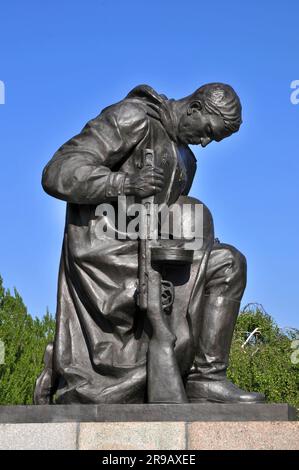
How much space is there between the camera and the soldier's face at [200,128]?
8.32m

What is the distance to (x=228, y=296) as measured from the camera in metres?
8.00

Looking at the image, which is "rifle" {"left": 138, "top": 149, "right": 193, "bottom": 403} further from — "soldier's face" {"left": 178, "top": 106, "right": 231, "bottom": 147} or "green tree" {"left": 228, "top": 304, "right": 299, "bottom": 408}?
"green tree" {"left": 228, "top": 304, "right": 299, "bottom": 408}

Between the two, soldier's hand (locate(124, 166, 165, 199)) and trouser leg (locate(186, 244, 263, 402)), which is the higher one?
soldier's hand (locate(124, 166, 165, 199))

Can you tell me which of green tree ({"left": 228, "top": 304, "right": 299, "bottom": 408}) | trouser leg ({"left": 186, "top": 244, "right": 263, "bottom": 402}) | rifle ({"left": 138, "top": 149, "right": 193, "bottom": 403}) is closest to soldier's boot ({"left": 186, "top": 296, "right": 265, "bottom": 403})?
trouser leg ({"left": 186, "top": 244, "right": 263, "bottom": 402})

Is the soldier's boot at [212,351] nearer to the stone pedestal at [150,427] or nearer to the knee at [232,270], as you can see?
the knee at [232,270]

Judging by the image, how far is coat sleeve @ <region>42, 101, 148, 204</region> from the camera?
26.0 ft

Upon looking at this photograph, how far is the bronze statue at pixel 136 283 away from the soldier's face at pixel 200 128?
0.04 feet

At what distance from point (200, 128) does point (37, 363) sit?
822 inches

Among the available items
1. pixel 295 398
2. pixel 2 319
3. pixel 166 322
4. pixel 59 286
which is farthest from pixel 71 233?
pixel 295 398

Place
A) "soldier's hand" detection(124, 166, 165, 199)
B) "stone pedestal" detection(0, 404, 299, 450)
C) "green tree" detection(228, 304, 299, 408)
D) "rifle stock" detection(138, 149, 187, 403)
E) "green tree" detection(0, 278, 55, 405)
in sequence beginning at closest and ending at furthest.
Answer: "stone pedestal" detection(0, 404, 299, 450), "rifle stock" detection(138, 149, 187, 403), "soldier's hand" detection(124, 166, 165, 199), "green tree" detection(0, 278, 55, 405), "green tree" detection(228, 304, 299, 408)

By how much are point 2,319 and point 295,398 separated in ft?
32.6

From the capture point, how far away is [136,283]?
779 centimetres

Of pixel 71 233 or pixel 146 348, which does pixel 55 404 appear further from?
pixel 71 233

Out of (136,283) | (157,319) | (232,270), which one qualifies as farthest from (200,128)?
(157,319)
